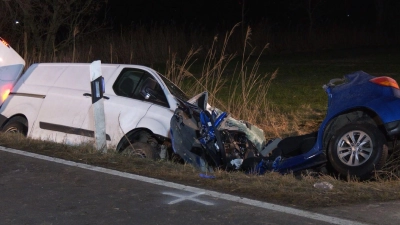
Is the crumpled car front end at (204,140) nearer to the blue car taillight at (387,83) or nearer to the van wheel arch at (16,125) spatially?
the blue car taillight at (387,83)

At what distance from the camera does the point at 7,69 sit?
10000 mm

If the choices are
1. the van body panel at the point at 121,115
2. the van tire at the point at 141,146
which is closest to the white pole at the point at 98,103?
the van tire at the point at 141,146

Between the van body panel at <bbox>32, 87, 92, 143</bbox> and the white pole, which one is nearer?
the white pole

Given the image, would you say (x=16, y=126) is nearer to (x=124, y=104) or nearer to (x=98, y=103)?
(x=124, y=104)

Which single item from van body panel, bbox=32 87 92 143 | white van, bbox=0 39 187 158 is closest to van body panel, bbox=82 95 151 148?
white van, bbox=0 39 187 158

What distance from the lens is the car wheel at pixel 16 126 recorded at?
9688 millimetres

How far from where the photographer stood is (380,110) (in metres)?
7.02

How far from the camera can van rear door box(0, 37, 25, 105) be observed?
32.4 feet

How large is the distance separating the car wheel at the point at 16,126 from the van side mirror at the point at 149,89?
207 cm

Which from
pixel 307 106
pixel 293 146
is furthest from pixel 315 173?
pixel 307 106

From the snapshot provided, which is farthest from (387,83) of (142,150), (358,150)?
(142,150)

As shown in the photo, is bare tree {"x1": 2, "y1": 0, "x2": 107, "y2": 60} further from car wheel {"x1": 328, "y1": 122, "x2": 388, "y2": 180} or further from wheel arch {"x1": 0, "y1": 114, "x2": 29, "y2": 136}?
car wheel {"x1": 328, "y1": 122, "x2": 388, "y2": 180}

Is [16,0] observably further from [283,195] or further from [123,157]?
[283,195]

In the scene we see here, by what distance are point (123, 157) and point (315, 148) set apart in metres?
2.31
